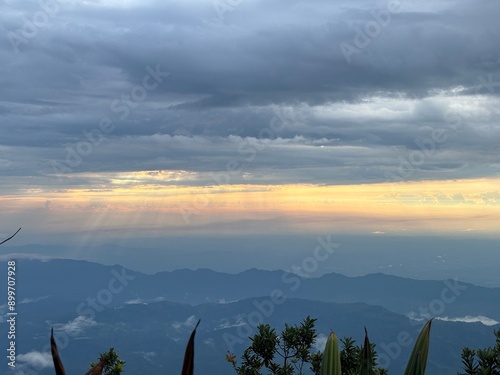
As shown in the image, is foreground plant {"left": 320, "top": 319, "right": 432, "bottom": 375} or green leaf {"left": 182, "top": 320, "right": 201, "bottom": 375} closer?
green leaf {"left": 182, "top": 320, "right": 201, "bottom": 375}

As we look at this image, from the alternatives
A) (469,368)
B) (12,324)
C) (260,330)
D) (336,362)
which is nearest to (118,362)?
(12,324)

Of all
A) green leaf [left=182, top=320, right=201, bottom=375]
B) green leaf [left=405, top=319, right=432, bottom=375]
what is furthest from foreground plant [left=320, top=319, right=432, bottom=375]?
green leaf [left=182, top=320, right=201, bottom=375]

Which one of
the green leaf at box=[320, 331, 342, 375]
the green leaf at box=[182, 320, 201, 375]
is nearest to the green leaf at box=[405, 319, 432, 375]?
the green leaf at box=[320, 331, 342, 375]

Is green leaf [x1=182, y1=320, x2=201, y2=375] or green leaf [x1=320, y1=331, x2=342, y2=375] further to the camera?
green leaf [x1=320, y1=331, x2=342, y2=375]

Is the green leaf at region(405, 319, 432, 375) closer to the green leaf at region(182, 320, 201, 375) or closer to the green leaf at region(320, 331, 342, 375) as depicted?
the green leaf at region(320, 331, 342, 375)

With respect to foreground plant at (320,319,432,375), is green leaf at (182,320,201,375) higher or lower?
lower

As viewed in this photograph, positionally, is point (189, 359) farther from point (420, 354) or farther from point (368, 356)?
point (420, 354)

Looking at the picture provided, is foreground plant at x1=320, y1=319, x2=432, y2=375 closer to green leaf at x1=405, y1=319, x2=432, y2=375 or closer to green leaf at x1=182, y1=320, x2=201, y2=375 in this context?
green leaf at x1=405, y1=319, x2=432, y2=375

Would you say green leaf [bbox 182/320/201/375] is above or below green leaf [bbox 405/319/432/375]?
below

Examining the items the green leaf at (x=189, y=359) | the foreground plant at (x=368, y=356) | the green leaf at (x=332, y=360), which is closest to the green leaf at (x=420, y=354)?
the foreground plant at (x=368, y=356)

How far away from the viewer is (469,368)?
1536 cm

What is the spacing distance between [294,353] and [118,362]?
6508 mm

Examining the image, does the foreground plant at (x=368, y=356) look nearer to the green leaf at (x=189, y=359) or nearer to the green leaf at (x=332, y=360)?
the green leaf at (x=332, y=360)

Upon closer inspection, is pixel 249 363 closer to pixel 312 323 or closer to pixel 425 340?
pixel 312 323
